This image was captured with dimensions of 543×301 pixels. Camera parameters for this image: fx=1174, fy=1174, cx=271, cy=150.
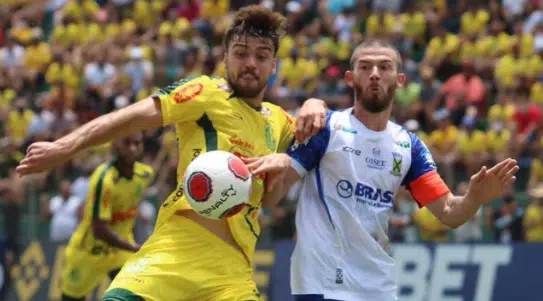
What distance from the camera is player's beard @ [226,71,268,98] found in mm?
7586

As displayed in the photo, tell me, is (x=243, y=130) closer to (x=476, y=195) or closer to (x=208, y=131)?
(x=208, y=131)

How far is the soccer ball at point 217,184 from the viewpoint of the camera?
22.7 feet

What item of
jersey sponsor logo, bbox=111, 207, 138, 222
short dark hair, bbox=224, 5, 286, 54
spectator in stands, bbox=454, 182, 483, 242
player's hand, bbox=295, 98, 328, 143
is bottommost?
spectator in stands, bbox=454, 182, 483, 242

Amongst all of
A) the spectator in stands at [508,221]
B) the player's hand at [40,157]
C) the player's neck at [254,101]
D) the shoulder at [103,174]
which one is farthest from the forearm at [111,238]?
the spectator in stands at [508,221]

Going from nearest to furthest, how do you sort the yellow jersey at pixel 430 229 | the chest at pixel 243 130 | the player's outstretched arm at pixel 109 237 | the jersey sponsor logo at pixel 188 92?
the jersey sponsor logo at pixel 188 92, the chest at pixel 243 130, the player's outstretched arm at pixel 109 237, the yellow jersey at pixel 430 229

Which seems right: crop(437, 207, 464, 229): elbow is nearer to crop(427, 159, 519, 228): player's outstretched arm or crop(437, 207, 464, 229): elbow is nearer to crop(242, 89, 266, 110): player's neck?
crop(427, 159, 519, 228): player's outstretched arm

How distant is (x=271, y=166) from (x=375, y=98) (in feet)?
3.36

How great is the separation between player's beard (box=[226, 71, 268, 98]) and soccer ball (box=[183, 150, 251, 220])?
66 cm

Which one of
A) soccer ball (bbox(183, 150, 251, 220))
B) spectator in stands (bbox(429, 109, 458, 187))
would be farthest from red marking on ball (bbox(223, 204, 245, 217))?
spectator in stands (bbox(429, 109, 458, 187))

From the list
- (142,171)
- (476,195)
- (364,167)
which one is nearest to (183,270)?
(364,167)

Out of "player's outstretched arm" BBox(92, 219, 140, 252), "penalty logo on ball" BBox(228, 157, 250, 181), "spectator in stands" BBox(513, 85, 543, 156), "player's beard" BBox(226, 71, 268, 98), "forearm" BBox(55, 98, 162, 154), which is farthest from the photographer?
"spectator in stands" BBox(513, 85, 543, 156)

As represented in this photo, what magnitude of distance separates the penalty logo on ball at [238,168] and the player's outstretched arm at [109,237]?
6050 millimetres

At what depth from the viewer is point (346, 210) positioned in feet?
25.2

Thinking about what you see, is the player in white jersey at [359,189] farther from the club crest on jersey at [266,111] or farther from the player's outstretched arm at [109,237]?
the player's outstretched arm at [109,237]
